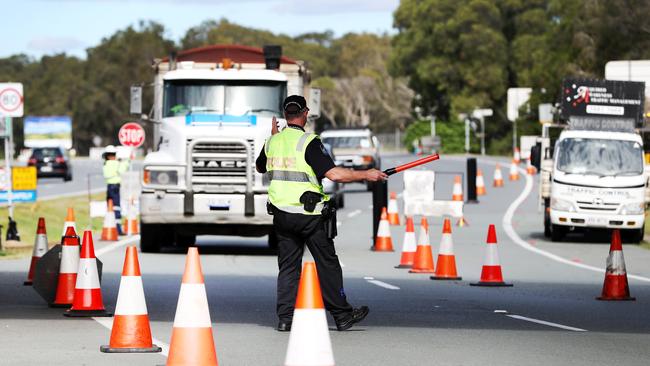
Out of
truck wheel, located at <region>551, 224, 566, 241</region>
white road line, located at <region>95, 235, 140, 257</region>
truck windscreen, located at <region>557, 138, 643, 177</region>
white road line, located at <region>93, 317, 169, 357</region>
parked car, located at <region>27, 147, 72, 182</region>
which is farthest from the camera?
parked car, located at <region>27, 147, 72, 182</region>

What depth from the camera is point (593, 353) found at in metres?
11.6

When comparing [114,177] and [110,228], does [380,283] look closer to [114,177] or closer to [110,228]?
[110,228]

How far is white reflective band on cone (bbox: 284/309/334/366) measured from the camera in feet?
26.1

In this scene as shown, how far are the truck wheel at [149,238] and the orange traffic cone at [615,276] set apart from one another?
359 inches

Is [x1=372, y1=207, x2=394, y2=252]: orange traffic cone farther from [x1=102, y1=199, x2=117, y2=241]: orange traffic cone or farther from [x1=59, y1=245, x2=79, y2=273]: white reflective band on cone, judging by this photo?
[x1=59, y1=245, x2=79, y2=273]: white reflective band on cone

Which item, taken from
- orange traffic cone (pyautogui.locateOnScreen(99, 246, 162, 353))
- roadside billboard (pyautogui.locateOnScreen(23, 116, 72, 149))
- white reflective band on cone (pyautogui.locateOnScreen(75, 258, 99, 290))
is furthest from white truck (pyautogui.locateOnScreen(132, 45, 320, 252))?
roadside billboard (pyautogui.locateOnScreen(23, 116, 72, 149))

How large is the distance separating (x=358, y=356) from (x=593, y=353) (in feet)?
6.11

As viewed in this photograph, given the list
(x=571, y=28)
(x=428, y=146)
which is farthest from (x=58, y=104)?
(x=571, y=28)

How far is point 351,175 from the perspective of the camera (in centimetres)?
1244

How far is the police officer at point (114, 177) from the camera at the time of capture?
31234 mm

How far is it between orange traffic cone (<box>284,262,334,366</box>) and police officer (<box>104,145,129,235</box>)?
23161 millimetres

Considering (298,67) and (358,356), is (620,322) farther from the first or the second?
(298,67)

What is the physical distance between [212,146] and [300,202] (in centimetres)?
1106

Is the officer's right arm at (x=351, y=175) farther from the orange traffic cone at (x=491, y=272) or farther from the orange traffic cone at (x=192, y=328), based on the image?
the orange traffic cone at (x=491, y=272)
